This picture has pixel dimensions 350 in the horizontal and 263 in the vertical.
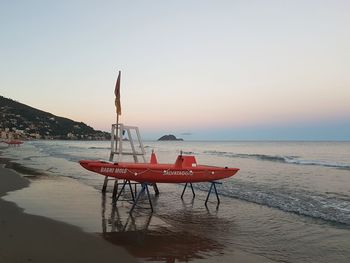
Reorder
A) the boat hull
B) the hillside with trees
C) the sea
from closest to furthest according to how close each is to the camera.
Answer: the sea < the boat hull < the hillside with trees

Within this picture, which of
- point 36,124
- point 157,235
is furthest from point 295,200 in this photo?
point 36,124

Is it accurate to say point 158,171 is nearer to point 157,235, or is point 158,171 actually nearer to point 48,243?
point 157,235

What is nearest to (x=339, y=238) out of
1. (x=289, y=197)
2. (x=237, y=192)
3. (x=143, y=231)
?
(x=143, y=231)

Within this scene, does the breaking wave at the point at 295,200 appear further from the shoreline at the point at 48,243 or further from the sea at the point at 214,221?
the shoreline at the point at 48,243

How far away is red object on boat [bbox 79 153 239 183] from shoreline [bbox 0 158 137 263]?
2.90m

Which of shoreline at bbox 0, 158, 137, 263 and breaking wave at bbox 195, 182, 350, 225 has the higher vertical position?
shoreline at bbox 0, 158, 137, 263

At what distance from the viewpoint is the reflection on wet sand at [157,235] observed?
7.54 m

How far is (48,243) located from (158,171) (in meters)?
5.56

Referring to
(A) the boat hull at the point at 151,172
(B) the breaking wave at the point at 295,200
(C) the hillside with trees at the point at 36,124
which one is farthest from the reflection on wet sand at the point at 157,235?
(C) the hillside with trees at the point at 36,124

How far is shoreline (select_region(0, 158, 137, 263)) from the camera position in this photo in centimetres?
676

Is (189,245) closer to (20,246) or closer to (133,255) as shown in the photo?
(133,255)

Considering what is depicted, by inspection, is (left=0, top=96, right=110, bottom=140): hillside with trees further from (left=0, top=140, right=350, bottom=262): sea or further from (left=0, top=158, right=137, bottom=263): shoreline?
(left=0, top=158, right=137, bottom=263): shoreline

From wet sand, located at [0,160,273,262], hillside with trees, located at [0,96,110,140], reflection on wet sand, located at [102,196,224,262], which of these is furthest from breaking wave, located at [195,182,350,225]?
hillside with trees, located at [0,96,110,140]

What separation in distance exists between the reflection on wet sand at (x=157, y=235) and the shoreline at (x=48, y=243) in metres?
0.44
